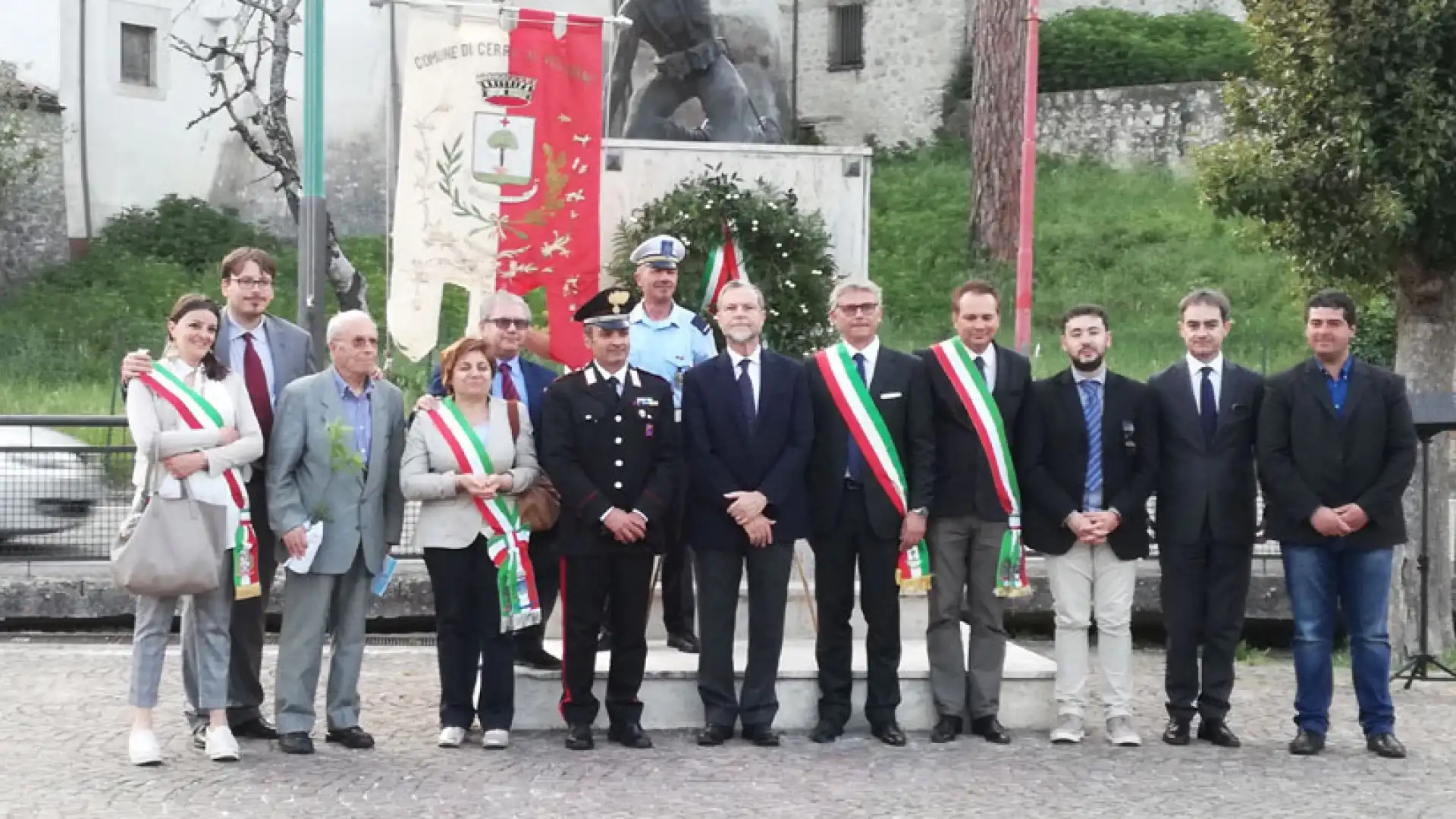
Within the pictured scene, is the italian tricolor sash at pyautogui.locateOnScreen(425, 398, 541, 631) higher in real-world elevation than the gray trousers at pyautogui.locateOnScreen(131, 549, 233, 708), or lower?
higher

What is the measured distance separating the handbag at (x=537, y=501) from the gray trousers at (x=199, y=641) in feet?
3.89

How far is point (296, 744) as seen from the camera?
8484 mm

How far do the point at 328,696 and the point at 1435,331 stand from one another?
681 centimetres

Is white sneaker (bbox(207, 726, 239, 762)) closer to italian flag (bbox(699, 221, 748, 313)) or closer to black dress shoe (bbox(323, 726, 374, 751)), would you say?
black dress shoe (bbox(323, 726, 374, 751))

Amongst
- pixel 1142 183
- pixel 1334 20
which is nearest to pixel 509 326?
A: pixel 1334 20

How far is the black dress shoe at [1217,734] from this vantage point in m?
8.91

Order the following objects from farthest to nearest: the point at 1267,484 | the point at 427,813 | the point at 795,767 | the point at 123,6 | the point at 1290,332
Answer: the point at 123,6
the point at 1290,332
the point at 1267,484
the point at 795,767
the point at 427,813

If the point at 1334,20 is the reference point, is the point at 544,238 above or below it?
below

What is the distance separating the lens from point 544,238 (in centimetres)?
1125

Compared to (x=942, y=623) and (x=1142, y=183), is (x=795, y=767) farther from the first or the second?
(x=1142, y=183)

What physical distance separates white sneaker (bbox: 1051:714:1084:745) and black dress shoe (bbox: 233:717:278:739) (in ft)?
10.8

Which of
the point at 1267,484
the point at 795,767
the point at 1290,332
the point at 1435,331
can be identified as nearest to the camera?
the point at 795,767

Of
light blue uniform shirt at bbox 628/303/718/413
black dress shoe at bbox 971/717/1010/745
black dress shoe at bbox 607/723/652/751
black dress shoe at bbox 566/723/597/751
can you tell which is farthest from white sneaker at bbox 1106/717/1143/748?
light blue uniform shirt at bbox 628/303/718/413

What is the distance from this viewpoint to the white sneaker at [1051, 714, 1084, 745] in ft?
29.4
